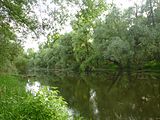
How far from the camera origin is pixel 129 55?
57656 millimetres

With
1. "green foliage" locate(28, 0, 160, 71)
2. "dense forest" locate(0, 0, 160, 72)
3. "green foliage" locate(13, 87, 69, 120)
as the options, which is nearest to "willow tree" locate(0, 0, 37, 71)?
"dense forest" locate(0, 0, 160, 72)

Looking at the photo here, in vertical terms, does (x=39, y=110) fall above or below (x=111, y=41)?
below

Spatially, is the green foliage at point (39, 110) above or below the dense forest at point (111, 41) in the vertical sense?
below

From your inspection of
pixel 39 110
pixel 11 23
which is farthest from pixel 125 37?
pixel 39 110

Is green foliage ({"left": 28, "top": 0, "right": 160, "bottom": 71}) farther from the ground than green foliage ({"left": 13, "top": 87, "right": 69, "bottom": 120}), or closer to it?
farther from the ground

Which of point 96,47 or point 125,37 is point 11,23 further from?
point 96,47

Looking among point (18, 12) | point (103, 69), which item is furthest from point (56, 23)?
point (103, 69)

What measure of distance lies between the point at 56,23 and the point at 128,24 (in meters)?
47.1

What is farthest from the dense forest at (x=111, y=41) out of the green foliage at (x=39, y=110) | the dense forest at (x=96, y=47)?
the green foliage at (x=39, y=110)

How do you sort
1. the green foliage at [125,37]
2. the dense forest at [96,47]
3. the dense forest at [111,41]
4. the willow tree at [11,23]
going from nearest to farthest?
the dense forest at [96,47], the willow tree at [11,23], the dense forest at [111,41], the green foliage at [125,37]

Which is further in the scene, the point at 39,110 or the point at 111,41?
the point at 111,41

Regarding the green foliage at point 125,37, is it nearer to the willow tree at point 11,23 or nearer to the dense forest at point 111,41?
the dense forest at point 111,41

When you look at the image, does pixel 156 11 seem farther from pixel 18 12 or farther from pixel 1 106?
Answer: pixel 1 106

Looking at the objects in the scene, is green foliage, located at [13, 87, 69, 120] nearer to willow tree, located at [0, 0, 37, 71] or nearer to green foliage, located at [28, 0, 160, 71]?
willow tree, located at [0, 0, 37, 71]
